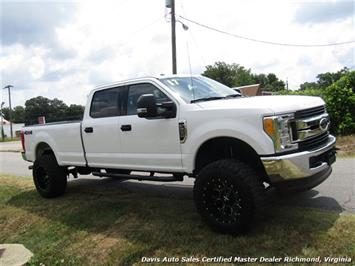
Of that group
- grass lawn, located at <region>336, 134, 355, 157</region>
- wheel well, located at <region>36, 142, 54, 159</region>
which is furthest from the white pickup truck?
grass lawn, located at <region>336, 134, 355, 157</region>

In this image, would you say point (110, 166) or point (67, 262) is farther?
point (110, 166)

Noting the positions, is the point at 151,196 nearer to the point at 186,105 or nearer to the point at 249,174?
the point at 186,105

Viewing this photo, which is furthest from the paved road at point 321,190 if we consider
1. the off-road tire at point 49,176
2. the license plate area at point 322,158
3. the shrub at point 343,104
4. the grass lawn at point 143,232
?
the shrub at point 343,104

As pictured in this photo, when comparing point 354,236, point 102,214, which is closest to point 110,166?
point 102,214

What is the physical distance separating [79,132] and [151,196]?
1605 mm

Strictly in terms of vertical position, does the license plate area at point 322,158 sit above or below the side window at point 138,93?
below

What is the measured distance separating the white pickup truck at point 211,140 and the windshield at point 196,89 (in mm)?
14

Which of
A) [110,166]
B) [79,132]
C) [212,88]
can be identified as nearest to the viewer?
[212,88]

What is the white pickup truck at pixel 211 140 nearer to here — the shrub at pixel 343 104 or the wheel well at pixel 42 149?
the wheel well at pixel 42 149

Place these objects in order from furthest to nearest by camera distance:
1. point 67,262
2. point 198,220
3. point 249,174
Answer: point 198,220
point 67,262
point 249,174

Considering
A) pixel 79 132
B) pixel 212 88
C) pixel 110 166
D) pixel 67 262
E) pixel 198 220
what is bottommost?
pixel 67 262

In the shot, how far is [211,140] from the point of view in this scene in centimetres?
492

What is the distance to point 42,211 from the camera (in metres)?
6.88

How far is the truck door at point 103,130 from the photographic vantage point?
243 inches
